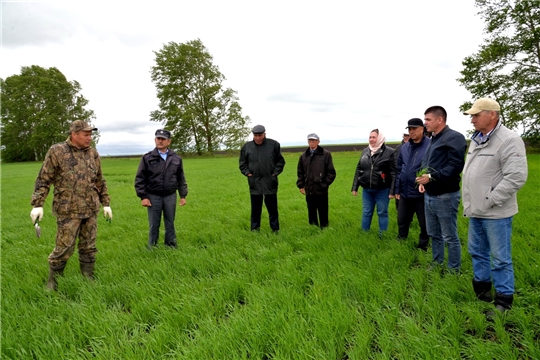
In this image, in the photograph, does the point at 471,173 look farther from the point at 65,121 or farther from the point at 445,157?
the point at 65,121

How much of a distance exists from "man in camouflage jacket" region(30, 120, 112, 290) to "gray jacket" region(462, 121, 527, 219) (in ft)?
14.7

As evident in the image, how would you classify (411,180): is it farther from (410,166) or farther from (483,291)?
(483,291)

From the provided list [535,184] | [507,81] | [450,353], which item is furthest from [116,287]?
[507,81]

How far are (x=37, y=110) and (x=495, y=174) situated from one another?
63116mm

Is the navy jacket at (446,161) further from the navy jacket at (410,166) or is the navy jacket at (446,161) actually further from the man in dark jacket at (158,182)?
the man in dark jacket at (158,182)

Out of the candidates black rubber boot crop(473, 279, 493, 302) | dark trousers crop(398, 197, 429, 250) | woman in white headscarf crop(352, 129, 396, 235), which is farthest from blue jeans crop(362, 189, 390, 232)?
black rubber boot crop(473, 279, 493, 302)

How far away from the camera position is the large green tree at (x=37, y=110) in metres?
46.6

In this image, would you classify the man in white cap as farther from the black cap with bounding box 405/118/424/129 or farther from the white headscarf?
the white headscarf

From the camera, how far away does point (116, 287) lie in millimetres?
3463

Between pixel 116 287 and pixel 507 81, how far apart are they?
1187 inches

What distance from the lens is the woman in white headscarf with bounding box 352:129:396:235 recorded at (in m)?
5.08

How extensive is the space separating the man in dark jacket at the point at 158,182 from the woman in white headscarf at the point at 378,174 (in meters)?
3.34

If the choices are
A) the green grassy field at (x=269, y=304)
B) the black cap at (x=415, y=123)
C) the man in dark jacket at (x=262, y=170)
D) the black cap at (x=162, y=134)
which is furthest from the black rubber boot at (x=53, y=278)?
the black cap at (x=415, y=123)

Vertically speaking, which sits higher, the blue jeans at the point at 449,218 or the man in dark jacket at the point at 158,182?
the man in dark jacket at the point at 158,182
